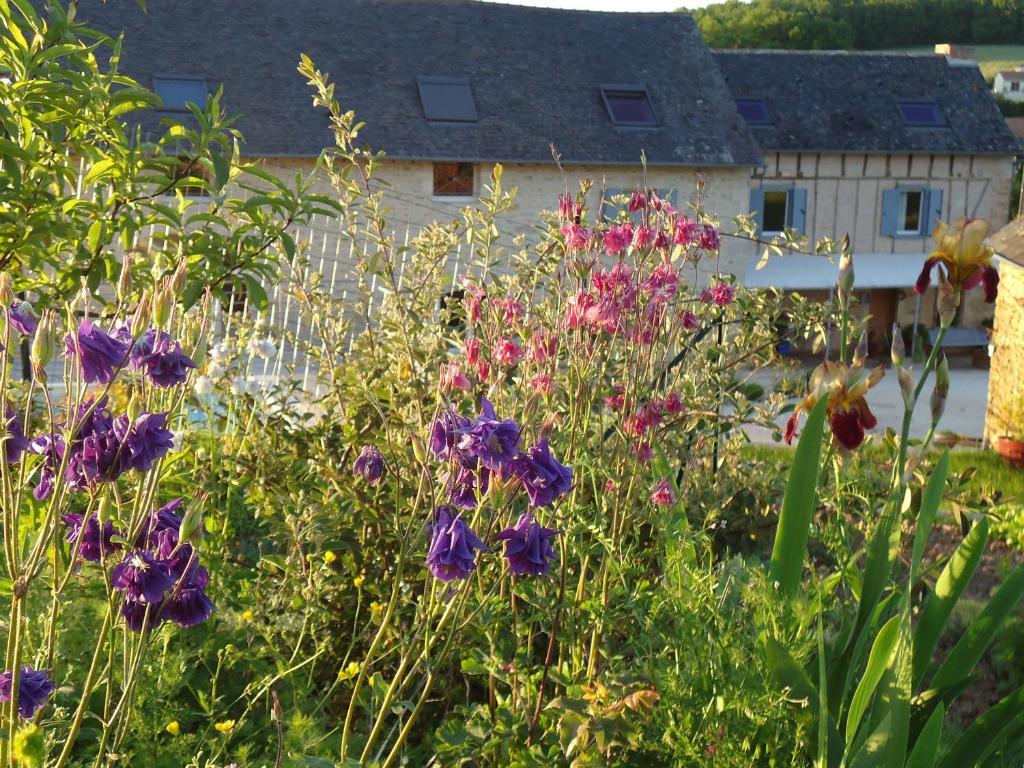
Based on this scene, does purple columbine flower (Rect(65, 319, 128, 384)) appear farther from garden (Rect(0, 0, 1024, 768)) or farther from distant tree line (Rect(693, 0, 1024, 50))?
distant tree line (Rect(693, 0, 1024, 50))

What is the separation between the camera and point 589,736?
1.96 meters

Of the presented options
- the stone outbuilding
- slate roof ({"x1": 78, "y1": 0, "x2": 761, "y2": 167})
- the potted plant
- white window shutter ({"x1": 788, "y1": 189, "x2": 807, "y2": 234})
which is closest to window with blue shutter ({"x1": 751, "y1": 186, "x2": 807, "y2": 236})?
white window shutter ({"x1": 788, "y1": 189, "x2": 807, "y2": 234})

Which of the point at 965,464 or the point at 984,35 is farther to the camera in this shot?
the point at 984,35

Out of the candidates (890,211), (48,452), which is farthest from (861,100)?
(48,452)

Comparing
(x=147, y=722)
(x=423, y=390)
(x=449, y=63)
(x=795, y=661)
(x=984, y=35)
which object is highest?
(x=984, y=35)

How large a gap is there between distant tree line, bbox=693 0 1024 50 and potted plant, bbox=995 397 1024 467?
1405 inches

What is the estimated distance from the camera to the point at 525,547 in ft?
5.63

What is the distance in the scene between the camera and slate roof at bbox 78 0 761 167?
59.1 feet

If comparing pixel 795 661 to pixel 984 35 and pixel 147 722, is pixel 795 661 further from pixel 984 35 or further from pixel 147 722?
pixel 984 35

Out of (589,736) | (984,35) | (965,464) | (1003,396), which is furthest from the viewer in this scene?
(984,35)

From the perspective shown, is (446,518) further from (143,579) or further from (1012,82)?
(1012,82)

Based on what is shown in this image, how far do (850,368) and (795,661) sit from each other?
21.2 inches

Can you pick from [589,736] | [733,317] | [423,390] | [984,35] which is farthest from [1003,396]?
[984,35]

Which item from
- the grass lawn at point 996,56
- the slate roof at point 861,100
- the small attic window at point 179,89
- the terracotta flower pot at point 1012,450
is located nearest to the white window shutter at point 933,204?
the slate roof at point 861,100
